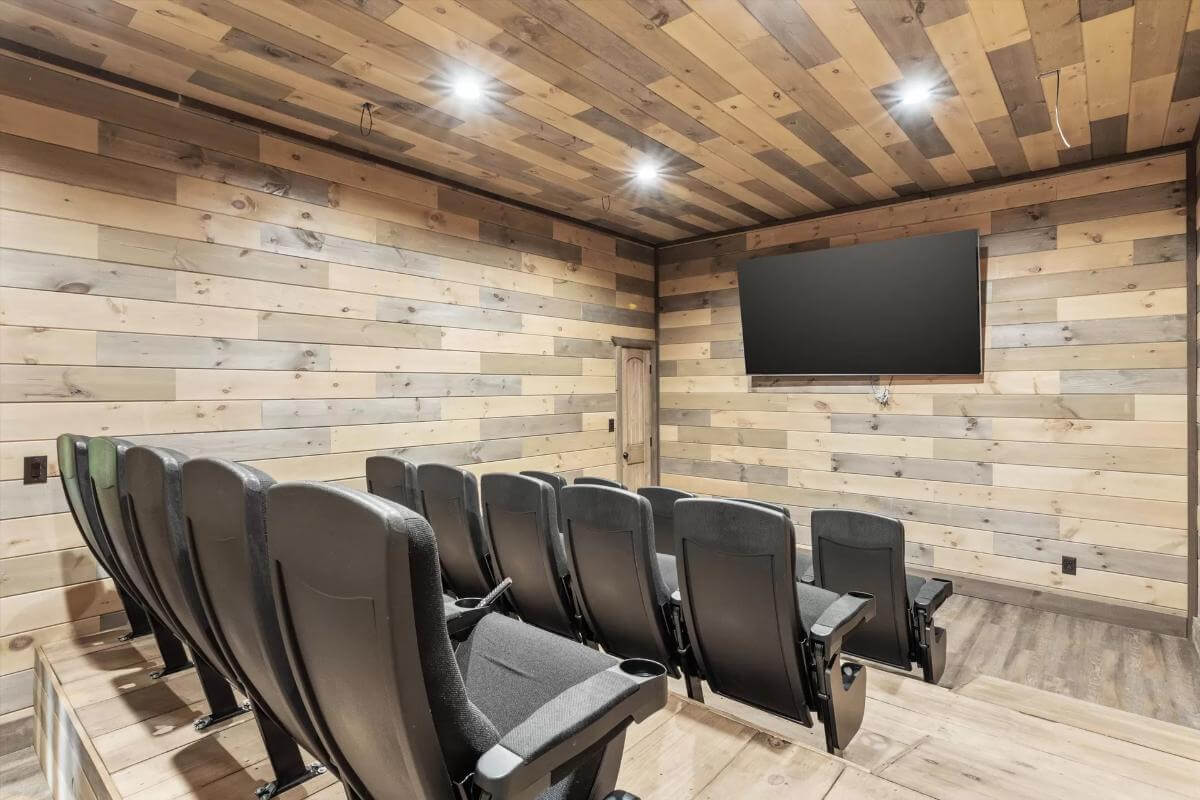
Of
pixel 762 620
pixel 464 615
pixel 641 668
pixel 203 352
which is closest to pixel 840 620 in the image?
pixel 762 620

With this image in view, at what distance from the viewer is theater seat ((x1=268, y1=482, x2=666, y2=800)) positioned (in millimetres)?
755

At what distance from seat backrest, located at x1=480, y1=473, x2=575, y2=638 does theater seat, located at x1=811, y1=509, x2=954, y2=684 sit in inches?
43.0

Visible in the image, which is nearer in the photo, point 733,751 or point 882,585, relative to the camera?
point 733,751

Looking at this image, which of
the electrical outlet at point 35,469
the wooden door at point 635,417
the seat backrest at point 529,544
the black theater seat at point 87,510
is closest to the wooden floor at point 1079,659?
the seat backrest at point 529,544

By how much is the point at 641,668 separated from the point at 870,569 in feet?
5.63

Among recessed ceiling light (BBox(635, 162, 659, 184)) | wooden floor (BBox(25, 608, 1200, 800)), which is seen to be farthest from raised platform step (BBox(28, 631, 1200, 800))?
recessed ceiling light (BBox(635, 162, 659, 184))

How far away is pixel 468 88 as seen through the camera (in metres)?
2.91

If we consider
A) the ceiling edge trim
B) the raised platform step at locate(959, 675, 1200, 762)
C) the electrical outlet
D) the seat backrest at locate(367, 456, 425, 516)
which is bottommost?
the raised platform step at locate(959, 675, 1200, 762)

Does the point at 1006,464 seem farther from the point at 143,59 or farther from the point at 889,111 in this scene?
the point at 143,59

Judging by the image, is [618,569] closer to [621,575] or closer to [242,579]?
[621,575]

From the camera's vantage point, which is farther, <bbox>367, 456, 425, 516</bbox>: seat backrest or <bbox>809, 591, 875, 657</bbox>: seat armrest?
<bbox>367, 456, 425, 516</bbox>: seat backrest

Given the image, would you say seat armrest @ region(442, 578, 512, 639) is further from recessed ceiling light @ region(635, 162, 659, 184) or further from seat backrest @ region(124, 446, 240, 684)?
recessed ceiling light @ region(635, 162, 659, 184)

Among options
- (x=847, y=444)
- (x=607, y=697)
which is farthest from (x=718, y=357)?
(x=607, y=697)

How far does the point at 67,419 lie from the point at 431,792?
2.77m
